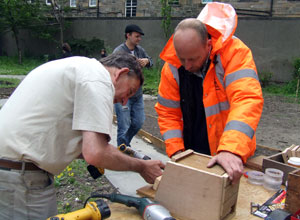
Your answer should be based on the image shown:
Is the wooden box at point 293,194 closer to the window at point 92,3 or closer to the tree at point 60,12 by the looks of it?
the tree at point 60,12

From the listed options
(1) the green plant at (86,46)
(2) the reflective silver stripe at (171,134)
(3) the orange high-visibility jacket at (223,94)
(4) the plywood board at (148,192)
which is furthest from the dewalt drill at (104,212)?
(1) the green plant at (86,46)

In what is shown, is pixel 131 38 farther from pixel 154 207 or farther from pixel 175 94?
pixel 154 207

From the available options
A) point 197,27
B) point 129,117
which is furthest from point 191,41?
point 129,117

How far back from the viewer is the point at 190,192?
1.51m

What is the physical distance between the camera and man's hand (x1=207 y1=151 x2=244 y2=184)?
58.2 inches

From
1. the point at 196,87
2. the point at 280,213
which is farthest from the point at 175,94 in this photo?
the point at 280,213

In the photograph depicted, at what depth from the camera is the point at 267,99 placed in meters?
10.4

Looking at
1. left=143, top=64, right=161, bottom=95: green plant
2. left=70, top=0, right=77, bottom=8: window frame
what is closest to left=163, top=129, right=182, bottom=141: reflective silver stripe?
left=143, top=64, right=161, bottom=95: green plant

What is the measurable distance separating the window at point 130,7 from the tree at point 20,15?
19.4 feet

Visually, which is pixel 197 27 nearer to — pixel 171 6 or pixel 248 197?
pixel 248 197

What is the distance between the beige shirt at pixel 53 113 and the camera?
146 cm

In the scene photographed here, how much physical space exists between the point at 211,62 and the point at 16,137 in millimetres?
1233

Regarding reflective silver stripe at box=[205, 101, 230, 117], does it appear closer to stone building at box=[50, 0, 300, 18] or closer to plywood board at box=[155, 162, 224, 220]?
plywood board at box=[155, 162, 224, 220]

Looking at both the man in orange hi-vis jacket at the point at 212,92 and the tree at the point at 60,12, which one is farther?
the tree at the point at 60,12
